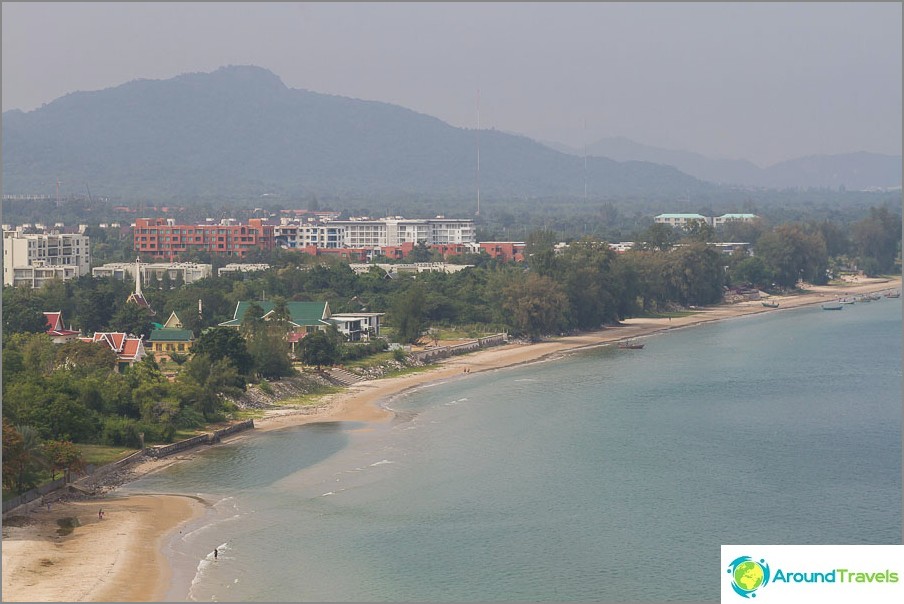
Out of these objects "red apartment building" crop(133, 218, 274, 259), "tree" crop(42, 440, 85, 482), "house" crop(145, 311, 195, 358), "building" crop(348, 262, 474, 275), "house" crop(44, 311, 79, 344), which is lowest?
"tree" crop(42, 440, 85, 482)

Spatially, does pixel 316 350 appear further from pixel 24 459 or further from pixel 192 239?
pixel 192 239

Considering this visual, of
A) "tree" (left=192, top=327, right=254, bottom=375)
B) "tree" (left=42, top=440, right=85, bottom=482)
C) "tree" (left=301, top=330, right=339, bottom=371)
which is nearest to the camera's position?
"tree" (left=42, top=440, right=85, bottom=482)

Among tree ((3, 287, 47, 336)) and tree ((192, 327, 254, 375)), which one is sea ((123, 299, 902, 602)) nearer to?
tree ((192, 327, 254, 375))

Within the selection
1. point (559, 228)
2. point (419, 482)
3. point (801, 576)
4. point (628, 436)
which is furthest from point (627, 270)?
point (559, 228)

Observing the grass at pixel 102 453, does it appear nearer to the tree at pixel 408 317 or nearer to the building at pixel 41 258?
the tree at pixel 408 317

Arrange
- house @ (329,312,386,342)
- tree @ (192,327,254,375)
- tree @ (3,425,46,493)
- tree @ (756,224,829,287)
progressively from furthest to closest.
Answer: tree @ (756,224,829,287) → house @ (329,312,386,342) → tree @ (192,327,254,375) → tree @ (3,425,46,493)

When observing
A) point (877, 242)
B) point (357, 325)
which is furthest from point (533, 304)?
point (877, 242)

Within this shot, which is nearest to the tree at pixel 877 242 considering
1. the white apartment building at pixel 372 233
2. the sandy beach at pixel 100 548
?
the white apartment building at pixel 372 233

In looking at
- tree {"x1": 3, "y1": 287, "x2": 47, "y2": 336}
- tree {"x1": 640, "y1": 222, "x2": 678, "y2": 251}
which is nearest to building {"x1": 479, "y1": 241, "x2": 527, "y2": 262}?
tree {"x1": 640, "y1": 222, "x2": 678, "y2": 251}
